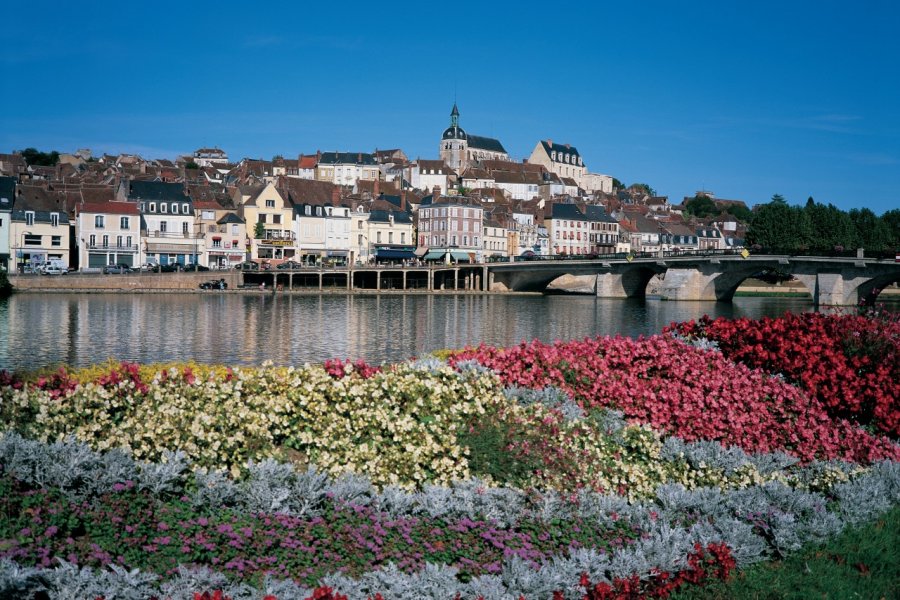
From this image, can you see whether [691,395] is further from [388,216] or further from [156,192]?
[388,216]

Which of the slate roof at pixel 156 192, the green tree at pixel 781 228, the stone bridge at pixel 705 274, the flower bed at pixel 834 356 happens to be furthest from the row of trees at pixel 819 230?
the flower bed at pixel 834 356

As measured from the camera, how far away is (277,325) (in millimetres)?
44000

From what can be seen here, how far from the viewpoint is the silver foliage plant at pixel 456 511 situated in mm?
6496

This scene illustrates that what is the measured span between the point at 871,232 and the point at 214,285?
8507 cm

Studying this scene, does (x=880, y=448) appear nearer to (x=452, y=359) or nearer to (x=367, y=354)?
(x=452, y=359)

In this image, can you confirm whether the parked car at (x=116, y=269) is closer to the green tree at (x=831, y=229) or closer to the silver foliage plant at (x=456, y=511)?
the silver foliage plant at (x=456, y=511)

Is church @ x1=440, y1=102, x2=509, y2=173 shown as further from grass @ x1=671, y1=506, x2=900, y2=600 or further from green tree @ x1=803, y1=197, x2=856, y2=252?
grass @ x1=671, y1=506, x2=900, y2=600

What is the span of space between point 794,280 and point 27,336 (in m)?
95.4

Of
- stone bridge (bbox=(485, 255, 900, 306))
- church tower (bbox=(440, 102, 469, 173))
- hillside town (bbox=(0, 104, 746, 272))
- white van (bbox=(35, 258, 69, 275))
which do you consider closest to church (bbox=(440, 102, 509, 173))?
church tower (bbox=(440, 102, 469, 173))

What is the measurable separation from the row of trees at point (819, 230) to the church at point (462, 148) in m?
74.9

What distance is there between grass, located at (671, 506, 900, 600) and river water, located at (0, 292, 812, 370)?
2149 centimetres

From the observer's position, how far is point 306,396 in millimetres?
9969

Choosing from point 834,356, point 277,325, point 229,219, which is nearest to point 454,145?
point 229,219

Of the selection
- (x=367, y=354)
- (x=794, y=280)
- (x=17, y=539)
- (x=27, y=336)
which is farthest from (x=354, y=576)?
(x=794, y=280)
